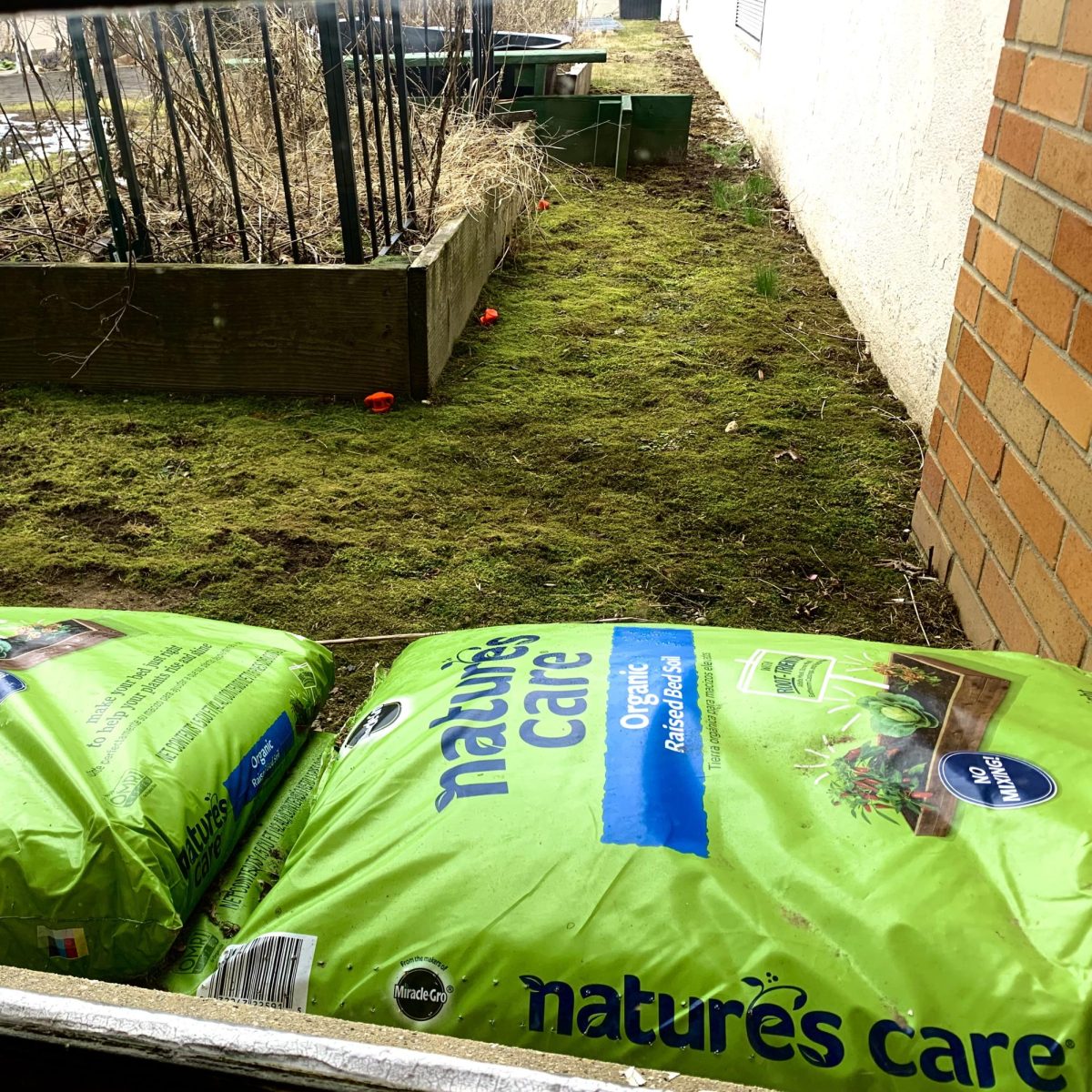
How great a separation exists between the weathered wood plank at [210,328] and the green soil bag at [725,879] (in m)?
2.20

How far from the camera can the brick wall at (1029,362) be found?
1580mm

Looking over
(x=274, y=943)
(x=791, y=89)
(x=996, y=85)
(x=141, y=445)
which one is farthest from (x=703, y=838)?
(x=791, y=89)

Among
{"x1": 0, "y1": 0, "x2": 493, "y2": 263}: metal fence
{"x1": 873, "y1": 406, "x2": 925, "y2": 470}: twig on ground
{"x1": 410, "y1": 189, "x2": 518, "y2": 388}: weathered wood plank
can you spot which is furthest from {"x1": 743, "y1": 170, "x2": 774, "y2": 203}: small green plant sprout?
{"x1": 873, "y1": 406, "x2": 925, "y2": 470}: twig on ground

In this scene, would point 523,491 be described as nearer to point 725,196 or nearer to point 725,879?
point 725,879

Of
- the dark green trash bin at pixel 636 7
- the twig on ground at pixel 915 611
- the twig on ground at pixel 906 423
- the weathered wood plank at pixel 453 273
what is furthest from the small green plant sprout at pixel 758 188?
the dark green trash bin at pixel 636 7

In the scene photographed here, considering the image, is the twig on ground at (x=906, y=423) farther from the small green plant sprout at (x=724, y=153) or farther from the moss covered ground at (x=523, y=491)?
the small green plant sprout at (x=724, y=153)

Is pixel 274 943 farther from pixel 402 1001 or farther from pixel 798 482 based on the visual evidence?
pixel 798 482

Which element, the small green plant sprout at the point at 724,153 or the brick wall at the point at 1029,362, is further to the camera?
the small green plant sprout at the point at 724,153

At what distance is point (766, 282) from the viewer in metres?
4.18

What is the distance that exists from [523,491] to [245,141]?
8.13 ft

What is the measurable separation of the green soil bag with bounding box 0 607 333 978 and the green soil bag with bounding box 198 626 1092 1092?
5.6 inches

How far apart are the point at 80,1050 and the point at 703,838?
2.01 ft

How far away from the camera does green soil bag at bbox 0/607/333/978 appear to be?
3.48ft

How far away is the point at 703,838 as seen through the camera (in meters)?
0.99
